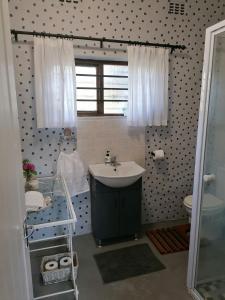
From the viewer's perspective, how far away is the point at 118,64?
8.71ft

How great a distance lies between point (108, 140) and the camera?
104 inches

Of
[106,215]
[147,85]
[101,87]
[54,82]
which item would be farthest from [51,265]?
[147,85]

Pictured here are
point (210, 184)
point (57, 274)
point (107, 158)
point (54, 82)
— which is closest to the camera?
point (210, 184)

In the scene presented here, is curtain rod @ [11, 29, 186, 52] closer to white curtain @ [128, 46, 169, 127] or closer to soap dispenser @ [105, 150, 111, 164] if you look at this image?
white curtain @ [128, 46, 169, 127]

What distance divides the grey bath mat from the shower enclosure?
0.44 meters

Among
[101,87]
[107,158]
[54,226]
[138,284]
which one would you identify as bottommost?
[138,284]

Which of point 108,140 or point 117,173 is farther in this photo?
point 108,140

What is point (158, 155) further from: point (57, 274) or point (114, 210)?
point (57, 274)

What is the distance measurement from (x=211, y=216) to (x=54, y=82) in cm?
186

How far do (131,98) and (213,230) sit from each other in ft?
5.02

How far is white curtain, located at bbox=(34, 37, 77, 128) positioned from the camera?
2172 mm

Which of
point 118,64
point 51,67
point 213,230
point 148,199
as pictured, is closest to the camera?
point 213,230

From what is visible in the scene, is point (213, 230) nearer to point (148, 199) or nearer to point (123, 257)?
point (123, 257)

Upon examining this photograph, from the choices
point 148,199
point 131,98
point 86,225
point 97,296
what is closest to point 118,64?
point 131,98
